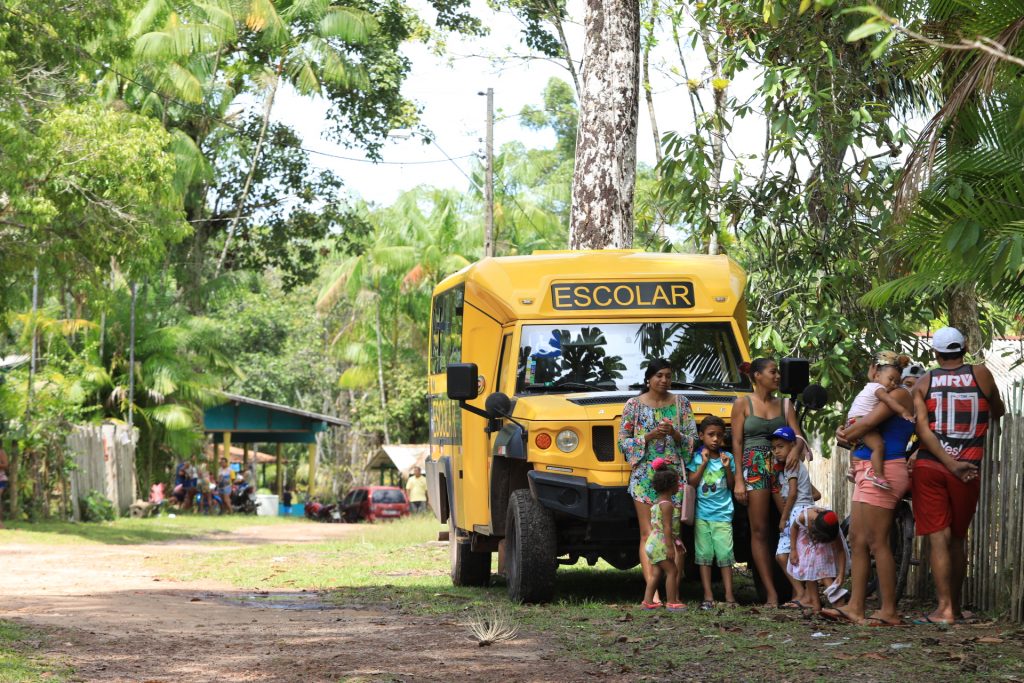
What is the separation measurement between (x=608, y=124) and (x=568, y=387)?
524cm

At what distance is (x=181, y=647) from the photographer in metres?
8.93

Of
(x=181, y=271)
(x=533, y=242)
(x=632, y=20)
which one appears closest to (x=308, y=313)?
(x=533, y=242)

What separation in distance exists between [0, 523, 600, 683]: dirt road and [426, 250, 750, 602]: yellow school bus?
1.24 meters

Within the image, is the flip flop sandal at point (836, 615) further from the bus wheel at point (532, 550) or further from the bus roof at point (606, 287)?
the bus roof at point (606, 287)

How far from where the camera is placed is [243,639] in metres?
9.35

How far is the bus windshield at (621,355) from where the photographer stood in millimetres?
11461

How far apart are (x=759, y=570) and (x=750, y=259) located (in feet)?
21.0

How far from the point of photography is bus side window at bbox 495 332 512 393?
38.1 feet

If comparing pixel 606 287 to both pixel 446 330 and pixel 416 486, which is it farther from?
pixel 416 486

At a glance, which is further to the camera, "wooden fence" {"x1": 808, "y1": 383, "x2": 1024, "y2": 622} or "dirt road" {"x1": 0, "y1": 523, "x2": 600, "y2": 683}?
"wooden fence" {"x1": 808, "y1": 383, "x2": 1024, "y2": 622}

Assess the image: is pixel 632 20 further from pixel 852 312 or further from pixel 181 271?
pixel 181 271

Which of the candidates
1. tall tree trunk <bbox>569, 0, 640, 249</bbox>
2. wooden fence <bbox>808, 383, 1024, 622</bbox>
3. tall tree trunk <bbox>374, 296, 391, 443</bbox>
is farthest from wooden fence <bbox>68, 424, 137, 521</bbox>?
wooden fence <bbox>808, 383, 1024, 622</bbox>

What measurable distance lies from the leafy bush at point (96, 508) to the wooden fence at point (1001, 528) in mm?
23745

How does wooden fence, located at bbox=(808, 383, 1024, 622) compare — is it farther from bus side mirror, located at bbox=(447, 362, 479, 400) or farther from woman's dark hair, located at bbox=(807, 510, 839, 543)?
bus side mirror, located at bbox=(447, 362, 479, 400)
